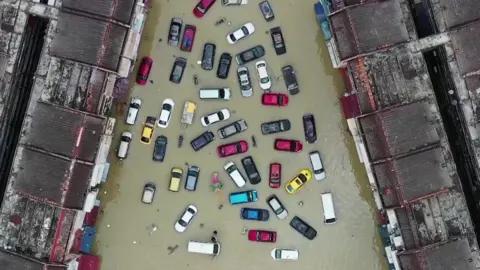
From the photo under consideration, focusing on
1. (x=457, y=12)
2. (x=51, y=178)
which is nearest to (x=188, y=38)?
(x=51, y=178)

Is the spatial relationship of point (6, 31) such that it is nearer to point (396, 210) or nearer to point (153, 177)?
point (153, 177)

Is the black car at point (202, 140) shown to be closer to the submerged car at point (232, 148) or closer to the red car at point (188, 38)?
the submerged car at point (232, 148)

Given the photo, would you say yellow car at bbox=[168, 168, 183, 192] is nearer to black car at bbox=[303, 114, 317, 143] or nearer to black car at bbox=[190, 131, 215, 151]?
black car at bbox=[190, 131, 215, 151]

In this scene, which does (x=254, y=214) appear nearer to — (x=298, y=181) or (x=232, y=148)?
(x=298, y=181)

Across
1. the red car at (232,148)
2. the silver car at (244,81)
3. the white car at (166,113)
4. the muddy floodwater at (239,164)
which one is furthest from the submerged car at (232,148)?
the white car at (166,113)

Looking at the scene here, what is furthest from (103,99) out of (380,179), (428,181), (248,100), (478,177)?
(478,177)
